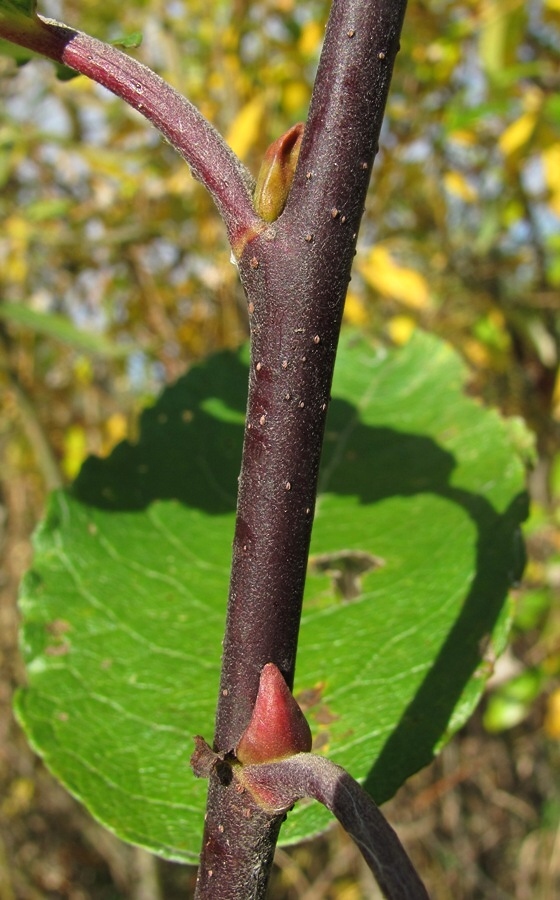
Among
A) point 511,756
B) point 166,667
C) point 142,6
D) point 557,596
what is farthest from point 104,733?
point 511,756

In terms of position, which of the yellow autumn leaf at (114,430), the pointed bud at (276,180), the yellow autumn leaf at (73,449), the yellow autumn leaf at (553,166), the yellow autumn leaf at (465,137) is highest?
the yellow autumn leaf at (465,137)

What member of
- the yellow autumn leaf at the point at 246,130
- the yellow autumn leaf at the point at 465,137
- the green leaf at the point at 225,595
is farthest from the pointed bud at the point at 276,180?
the yellow autumn leaf at the point at 465,137

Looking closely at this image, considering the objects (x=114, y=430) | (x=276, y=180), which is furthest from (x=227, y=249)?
(x=276, y=180)

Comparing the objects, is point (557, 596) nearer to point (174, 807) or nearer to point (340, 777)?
point (174, 807)

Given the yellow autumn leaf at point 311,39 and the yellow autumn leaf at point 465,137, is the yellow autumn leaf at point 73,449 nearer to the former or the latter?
the yellow autumn leaf at point 311,39

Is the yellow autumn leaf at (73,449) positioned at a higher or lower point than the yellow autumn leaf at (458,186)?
lower

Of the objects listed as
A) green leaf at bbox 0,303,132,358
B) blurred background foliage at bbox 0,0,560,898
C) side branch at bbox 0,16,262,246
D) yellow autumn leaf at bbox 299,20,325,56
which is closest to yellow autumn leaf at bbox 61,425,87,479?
blurred background foliage at bbox 0,0,560,898

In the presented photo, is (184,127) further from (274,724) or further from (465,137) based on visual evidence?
(465,137)
